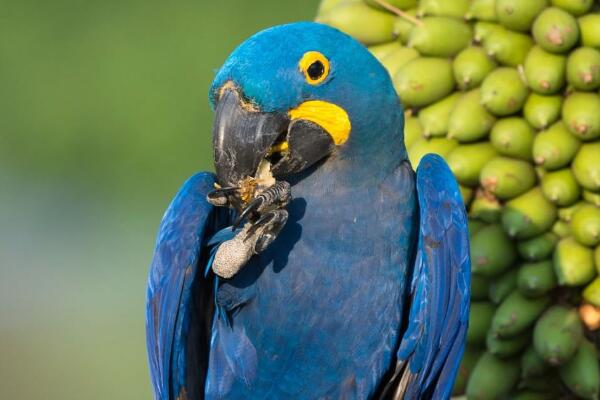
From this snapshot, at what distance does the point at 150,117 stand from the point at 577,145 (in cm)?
310

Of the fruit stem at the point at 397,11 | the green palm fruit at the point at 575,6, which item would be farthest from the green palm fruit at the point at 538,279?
the fruit stem at the point at 397,11

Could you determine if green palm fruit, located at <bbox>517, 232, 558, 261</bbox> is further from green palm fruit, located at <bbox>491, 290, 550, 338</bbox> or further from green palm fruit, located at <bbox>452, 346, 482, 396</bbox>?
green palm fruit, located at <bbox>452, 346, 482, 396</bbox>

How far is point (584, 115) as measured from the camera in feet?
8.08

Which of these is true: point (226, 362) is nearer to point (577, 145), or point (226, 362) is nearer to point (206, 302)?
point (206, 302)

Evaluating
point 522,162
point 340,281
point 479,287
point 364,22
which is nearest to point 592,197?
point 522,162

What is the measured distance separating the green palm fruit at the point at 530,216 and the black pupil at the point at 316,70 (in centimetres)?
55

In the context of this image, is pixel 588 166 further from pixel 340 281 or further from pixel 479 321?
pixel 340 281

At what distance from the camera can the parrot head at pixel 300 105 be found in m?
2.34

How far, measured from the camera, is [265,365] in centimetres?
264

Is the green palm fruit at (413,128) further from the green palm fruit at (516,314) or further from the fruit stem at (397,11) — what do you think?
the green palm fruit at (516,314)

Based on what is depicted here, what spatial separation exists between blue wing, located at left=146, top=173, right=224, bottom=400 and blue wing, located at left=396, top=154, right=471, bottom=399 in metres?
0.49

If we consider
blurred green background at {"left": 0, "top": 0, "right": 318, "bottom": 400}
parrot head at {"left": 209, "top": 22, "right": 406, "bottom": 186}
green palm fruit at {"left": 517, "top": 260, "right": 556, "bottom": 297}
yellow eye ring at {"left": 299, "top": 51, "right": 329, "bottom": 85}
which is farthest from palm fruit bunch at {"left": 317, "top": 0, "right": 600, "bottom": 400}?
blurred green background at {"left": 0, "top": 0, "right": 318, "bottom": 400}

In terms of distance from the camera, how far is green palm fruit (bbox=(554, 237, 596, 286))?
2477mm

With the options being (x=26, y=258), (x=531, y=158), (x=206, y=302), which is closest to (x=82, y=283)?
(x=26, y=258)
